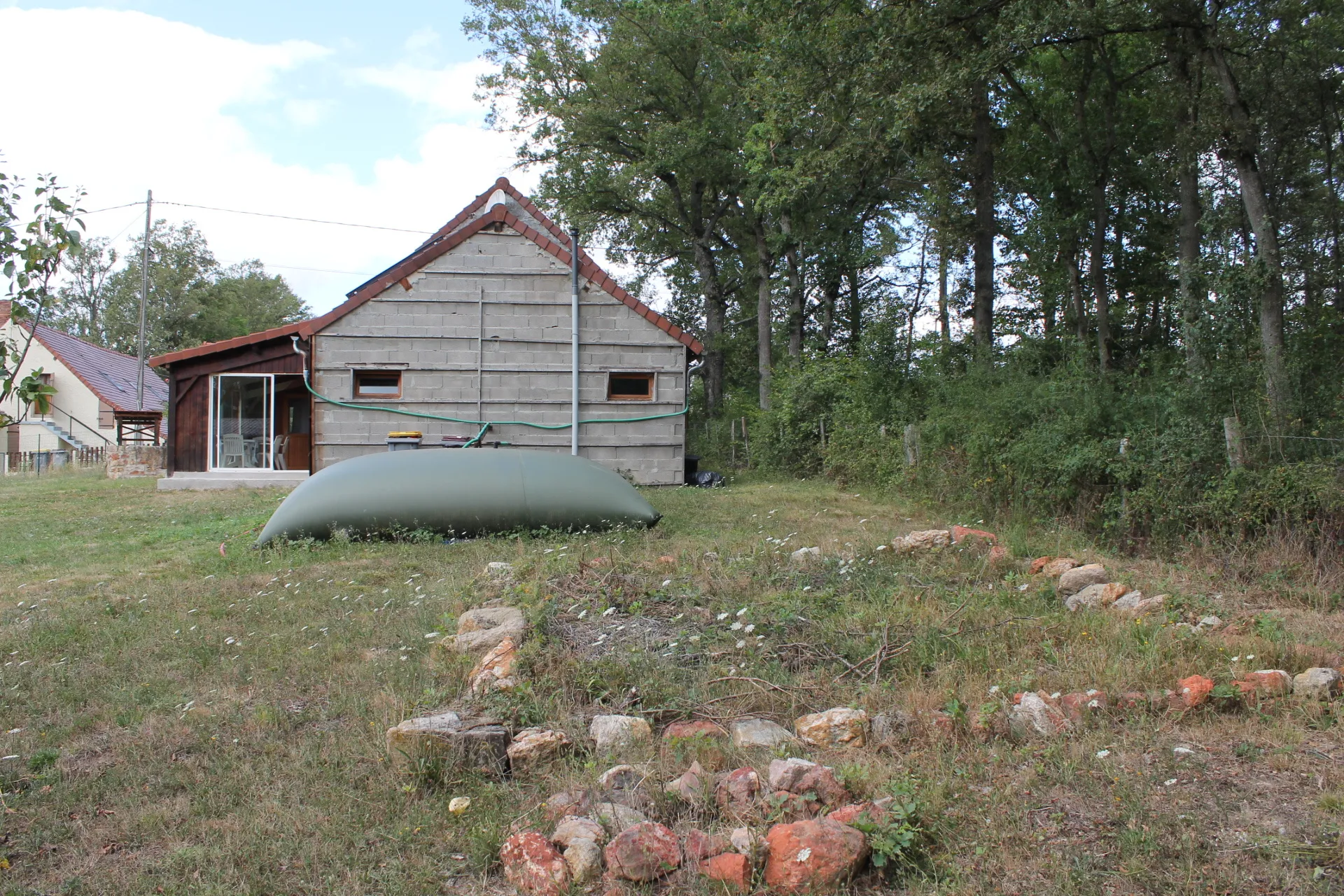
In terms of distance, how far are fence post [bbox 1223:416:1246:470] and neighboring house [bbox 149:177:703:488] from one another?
8.95m

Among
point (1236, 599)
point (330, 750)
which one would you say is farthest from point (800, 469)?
point (330, 750)

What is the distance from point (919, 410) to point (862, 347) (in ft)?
8.86

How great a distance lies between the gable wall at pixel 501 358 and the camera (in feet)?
47.5

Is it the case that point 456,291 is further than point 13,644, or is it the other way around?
point 456,291

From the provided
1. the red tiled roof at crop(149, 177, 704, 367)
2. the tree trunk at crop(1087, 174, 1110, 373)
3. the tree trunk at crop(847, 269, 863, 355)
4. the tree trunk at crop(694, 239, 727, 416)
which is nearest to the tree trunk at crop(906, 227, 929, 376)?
the tree trunk at crop(847, 269, 863, 355)

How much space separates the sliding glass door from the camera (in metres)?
16.2

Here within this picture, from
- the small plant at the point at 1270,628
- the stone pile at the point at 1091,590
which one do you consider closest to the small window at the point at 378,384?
the stone pile at the point at 1091,590

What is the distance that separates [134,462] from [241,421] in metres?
4.28

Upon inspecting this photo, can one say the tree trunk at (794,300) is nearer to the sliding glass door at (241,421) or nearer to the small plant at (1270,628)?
the sliding glass door at (241,421)

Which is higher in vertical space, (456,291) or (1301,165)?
(1301,165)

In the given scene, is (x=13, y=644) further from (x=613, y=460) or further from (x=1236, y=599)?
(x=613, y=460)

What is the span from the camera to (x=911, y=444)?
12367mm

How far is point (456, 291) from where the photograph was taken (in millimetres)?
14648

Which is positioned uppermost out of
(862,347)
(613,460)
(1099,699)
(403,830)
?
(862,347)
